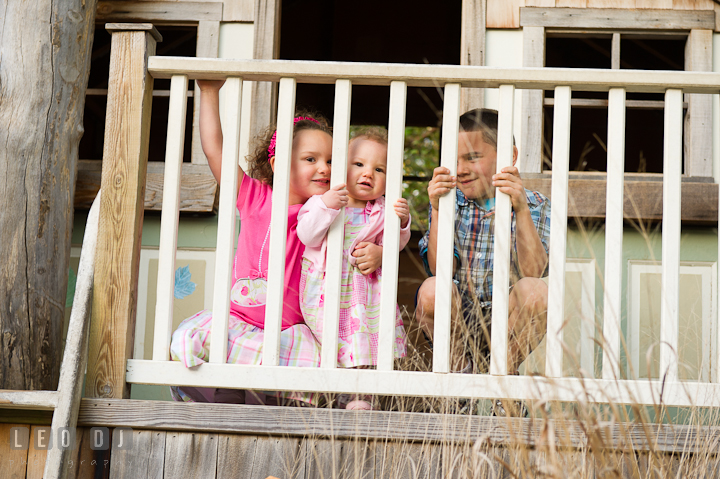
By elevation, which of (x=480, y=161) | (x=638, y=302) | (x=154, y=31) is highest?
(x=154, y=31)

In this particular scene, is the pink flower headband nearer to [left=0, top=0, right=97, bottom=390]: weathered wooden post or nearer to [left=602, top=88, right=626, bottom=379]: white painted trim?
[left=0, top=0, right=97, bottom=390]: weathered wooden post

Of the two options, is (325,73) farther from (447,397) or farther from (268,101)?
(268,101)

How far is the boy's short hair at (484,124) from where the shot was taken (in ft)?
9.25

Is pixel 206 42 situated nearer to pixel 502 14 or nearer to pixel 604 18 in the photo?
pixel 502 14

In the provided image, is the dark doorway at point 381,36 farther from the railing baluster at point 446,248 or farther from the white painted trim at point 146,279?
the railing baluster at point 446,248

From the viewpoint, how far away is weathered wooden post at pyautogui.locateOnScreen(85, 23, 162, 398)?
2.11 meters

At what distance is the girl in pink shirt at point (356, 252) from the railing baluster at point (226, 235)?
0.86ft

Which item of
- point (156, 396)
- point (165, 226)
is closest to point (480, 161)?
Answer: point (165, 226)

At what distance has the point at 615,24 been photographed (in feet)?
12.2

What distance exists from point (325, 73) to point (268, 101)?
1553 mm

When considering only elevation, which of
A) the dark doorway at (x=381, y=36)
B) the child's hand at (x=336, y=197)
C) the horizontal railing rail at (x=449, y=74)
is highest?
the dark doorway at (x=381, y=36)

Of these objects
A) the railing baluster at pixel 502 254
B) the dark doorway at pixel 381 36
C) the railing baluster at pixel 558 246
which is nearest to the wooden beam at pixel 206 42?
the railing baluster at pixel 502 254

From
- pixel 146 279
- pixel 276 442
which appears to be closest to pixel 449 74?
pixel 276 442

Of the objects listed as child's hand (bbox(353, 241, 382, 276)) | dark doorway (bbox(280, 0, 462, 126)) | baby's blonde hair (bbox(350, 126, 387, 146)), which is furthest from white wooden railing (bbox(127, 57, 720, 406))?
dark doorway (bbox(280, 0, 462, 126))
